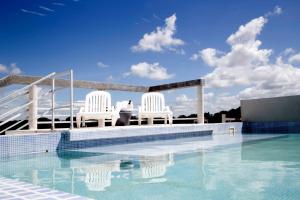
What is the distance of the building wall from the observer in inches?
417

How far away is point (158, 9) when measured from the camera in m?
10.8

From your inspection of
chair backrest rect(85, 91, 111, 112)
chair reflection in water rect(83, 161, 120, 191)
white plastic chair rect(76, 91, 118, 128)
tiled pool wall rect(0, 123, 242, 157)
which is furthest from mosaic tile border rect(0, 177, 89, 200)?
chair backrest rect(85, 91, 111, 112)

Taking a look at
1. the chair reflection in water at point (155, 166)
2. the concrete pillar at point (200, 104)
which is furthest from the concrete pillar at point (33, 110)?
the concrete pillar at point (200, 104)

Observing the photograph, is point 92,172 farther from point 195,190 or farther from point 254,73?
point 254,73

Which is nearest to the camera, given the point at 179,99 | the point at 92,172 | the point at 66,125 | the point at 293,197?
the point at 293,197

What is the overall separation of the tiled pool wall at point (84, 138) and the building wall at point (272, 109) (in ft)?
12.6

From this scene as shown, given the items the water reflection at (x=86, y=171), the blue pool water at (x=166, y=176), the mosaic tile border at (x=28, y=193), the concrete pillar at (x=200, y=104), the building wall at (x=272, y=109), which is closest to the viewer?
the mosaic tile border at (x=28, y=193)

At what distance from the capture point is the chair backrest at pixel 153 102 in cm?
815

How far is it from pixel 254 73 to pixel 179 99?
5.50 metres

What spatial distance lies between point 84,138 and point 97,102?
4.78 ft

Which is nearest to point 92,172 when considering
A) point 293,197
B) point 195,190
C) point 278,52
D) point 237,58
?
point 195,190

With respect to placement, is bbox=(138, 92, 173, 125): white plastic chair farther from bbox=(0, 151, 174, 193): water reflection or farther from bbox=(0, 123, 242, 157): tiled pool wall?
bbox=(0, 151, 174, 193): water reflection

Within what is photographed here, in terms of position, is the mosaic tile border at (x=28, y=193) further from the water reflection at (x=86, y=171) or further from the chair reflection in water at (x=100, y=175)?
the chair reflection in water at (x=100, y=175)

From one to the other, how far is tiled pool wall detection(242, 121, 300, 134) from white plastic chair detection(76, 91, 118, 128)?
609 centimetres
